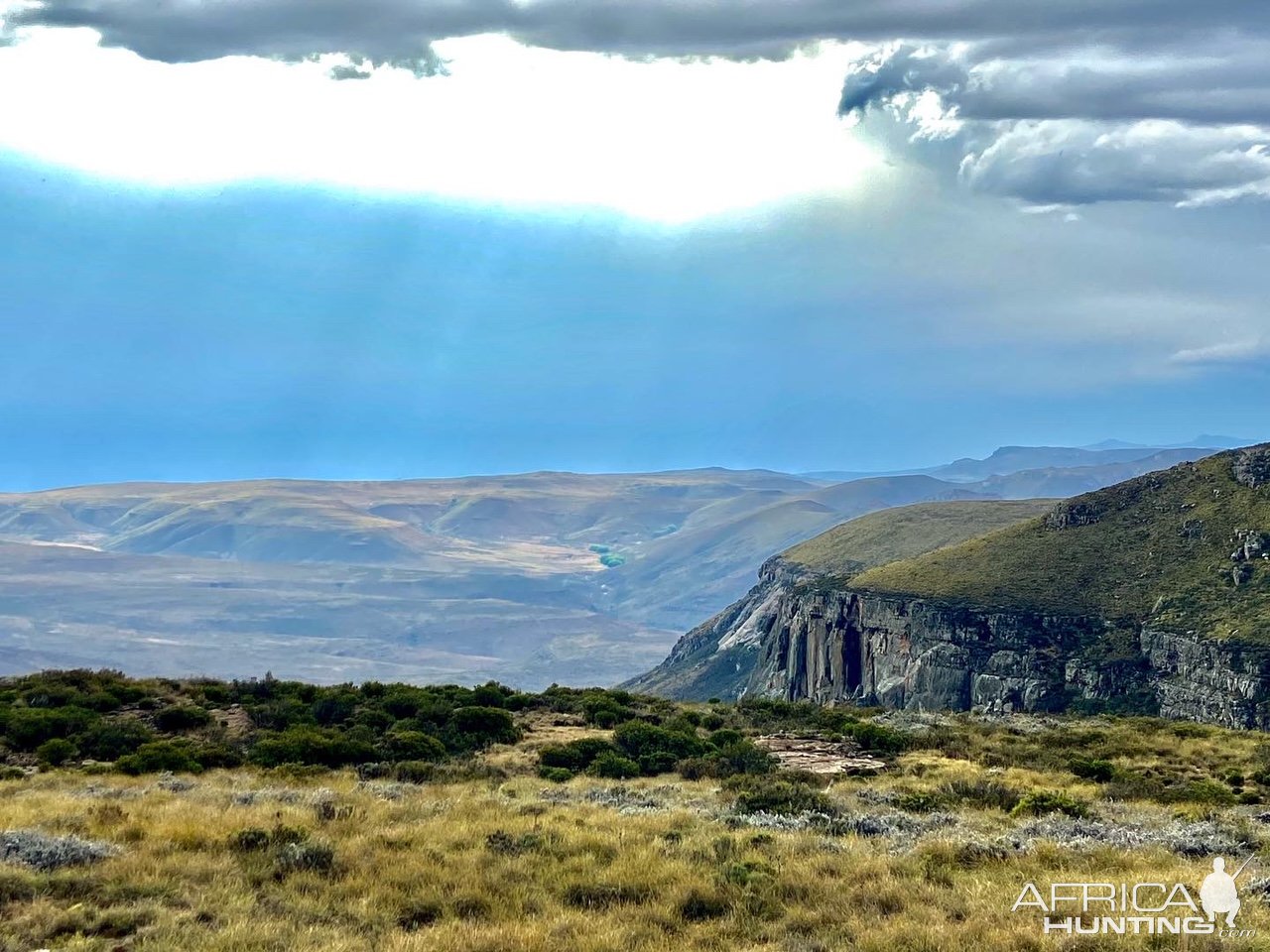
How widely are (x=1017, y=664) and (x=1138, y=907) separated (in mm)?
113417

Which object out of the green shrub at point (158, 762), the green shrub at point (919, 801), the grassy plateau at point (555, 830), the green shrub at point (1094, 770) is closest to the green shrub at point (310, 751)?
the grassy plateau at point (555, 830)

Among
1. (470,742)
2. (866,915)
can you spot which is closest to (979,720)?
(470,742)

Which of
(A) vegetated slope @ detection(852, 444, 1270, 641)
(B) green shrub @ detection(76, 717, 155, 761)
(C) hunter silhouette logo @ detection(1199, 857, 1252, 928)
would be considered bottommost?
(C) hunter silhouette logo @ detection(1199, 857, 1252, 928)

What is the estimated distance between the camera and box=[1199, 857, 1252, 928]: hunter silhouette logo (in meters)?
12.0

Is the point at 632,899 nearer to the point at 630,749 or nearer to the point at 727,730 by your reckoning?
the point at 630,749

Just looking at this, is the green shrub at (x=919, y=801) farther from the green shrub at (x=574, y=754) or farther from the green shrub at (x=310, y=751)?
the green shrub at (x=310, y=751)

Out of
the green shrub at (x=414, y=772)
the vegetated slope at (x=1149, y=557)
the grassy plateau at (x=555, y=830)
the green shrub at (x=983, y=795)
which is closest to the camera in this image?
the grassy plateau at (x=555, y=830)

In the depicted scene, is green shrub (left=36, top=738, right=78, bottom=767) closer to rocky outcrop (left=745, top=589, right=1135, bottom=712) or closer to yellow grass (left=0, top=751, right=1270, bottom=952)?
yellow grass (left=0, top=751, right=1270, bottom=952)

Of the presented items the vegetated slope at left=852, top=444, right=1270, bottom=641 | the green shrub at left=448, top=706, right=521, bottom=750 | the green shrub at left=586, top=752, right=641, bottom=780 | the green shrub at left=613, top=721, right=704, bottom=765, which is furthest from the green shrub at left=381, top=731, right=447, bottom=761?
the vegetated slope at left=852, top=444, right=1270, bottom=641

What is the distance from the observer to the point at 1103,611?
11375cm

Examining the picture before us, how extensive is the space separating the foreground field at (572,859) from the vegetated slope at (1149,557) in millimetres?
92629

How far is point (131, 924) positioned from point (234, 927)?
1.31 meters

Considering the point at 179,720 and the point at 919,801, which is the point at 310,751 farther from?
the point at 919,801

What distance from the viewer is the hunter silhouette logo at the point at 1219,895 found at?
12.0 m
